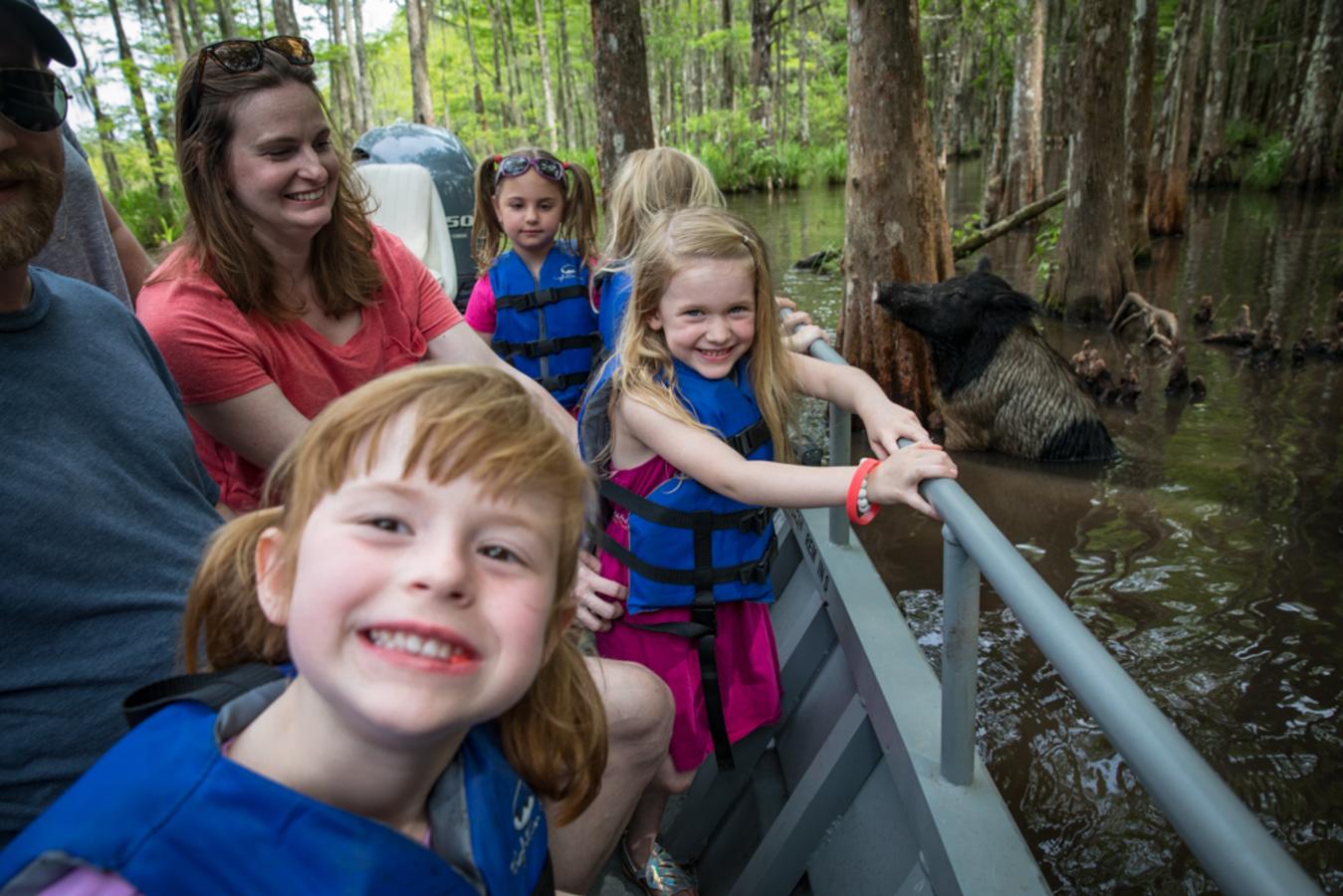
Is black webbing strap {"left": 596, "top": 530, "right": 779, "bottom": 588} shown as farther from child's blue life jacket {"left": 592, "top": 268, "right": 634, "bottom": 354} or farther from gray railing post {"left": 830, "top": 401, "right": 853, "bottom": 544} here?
child's blue life jacket {"left": 592, "top": 268, "right": 634, "bottom": 354}

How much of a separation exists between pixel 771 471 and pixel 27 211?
1.69 meters

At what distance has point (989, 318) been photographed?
7.00 meters

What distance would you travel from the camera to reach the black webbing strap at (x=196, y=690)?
1.15 m

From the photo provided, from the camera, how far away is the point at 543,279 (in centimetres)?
423

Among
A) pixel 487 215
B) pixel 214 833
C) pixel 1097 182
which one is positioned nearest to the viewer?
pixel 214 833

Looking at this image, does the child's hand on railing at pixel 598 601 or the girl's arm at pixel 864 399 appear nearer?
the girl's arm at pixel 864 399

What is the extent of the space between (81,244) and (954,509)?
252 centimetres

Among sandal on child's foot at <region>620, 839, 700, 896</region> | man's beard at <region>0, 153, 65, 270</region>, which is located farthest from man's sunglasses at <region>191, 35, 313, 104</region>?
sandal on child's foot at <region>620, 839, 700, 896</region>

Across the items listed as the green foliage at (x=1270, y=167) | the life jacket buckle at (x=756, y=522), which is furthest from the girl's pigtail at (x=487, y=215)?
the green foliage at (x=1270, y=167)

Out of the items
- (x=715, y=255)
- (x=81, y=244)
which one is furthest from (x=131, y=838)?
(x=81, y=244)

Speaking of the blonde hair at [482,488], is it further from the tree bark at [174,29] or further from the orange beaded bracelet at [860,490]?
the tree bark at [174,29]

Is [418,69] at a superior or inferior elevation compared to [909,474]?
superior

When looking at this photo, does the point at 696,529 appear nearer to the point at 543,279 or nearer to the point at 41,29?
the point at 41,29

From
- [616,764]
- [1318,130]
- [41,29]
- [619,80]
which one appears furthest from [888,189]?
[1318,130]
